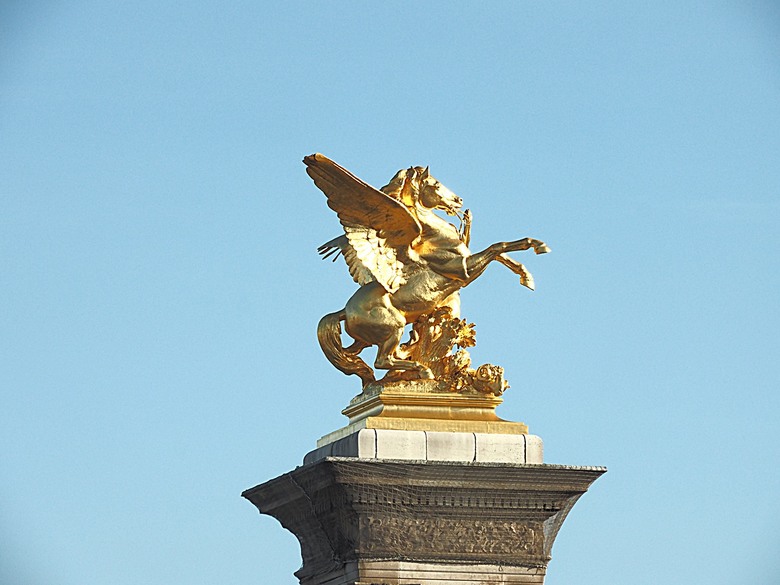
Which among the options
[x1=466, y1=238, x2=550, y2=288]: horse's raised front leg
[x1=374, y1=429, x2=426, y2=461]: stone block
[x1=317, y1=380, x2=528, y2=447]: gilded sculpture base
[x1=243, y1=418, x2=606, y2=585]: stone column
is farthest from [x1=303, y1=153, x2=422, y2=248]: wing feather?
[x1=374, y1=429, x2=426, y2=461]: stone block

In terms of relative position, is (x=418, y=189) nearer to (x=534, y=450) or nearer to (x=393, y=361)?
(x=393, y=361)

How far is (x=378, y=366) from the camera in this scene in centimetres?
2631

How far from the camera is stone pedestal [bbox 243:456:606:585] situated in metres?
25.2

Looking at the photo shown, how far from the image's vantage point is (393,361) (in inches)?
1033

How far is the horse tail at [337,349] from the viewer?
→ 26.6 meters

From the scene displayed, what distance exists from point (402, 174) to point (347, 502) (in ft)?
13.2

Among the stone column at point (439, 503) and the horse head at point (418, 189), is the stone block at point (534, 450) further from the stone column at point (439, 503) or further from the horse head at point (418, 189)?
the horse head at point (418, 189)

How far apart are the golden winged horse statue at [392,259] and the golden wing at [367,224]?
0.04 ft

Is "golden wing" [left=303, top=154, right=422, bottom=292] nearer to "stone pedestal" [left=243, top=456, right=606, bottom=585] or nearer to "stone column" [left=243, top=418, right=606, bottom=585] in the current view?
"stone column" [left=243, top=418, right=606, bottom=585]

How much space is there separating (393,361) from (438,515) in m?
1.90

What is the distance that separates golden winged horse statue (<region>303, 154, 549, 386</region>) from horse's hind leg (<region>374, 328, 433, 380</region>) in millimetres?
11

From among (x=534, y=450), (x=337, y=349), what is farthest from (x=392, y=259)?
(x=534, y=450)

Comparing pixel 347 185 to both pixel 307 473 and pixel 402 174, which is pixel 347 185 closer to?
pixel 402 174

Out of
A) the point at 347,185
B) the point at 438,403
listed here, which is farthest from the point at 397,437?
the point at 347,185
